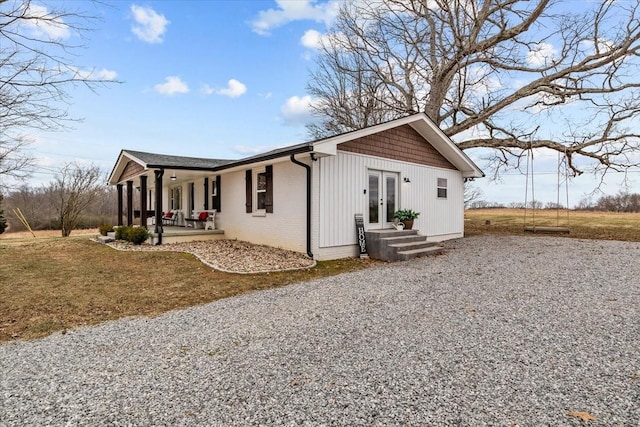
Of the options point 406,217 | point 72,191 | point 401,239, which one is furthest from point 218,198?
point 72,191

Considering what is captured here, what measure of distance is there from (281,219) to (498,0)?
13.7m

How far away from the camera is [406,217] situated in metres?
10.2

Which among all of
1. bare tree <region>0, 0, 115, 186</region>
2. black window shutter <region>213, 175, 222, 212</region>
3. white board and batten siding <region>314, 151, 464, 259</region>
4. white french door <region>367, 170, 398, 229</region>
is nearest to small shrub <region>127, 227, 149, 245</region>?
black window shutter <region>213, 175, 222, 212</region>

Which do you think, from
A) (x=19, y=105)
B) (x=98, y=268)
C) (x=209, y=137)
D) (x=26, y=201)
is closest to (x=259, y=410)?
(x=19, y=105)

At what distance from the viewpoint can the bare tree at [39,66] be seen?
4105mm

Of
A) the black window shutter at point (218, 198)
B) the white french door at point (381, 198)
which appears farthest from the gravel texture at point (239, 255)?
the white french door at point (381, 198)

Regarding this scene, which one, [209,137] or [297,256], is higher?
[209,137]

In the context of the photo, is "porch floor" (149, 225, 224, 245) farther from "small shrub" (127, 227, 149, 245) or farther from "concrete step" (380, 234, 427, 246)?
"concrete step" (380, 234, 427, 246)

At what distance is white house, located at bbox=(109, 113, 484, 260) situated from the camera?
28.4ft

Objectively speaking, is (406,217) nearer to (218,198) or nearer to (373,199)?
(373,199)

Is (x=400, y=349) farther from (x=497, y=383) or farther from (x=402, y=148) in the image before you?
(x=402, y=148)

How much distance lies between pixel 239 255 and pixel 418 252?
15.6 ft

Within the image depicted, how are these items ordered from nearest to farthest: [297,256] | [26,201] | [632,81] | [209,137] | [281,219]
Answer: [297,256]
[281,219]
[632,81]
[209,137]
[26,201]

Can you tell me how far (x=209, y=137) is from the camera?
16.8m
